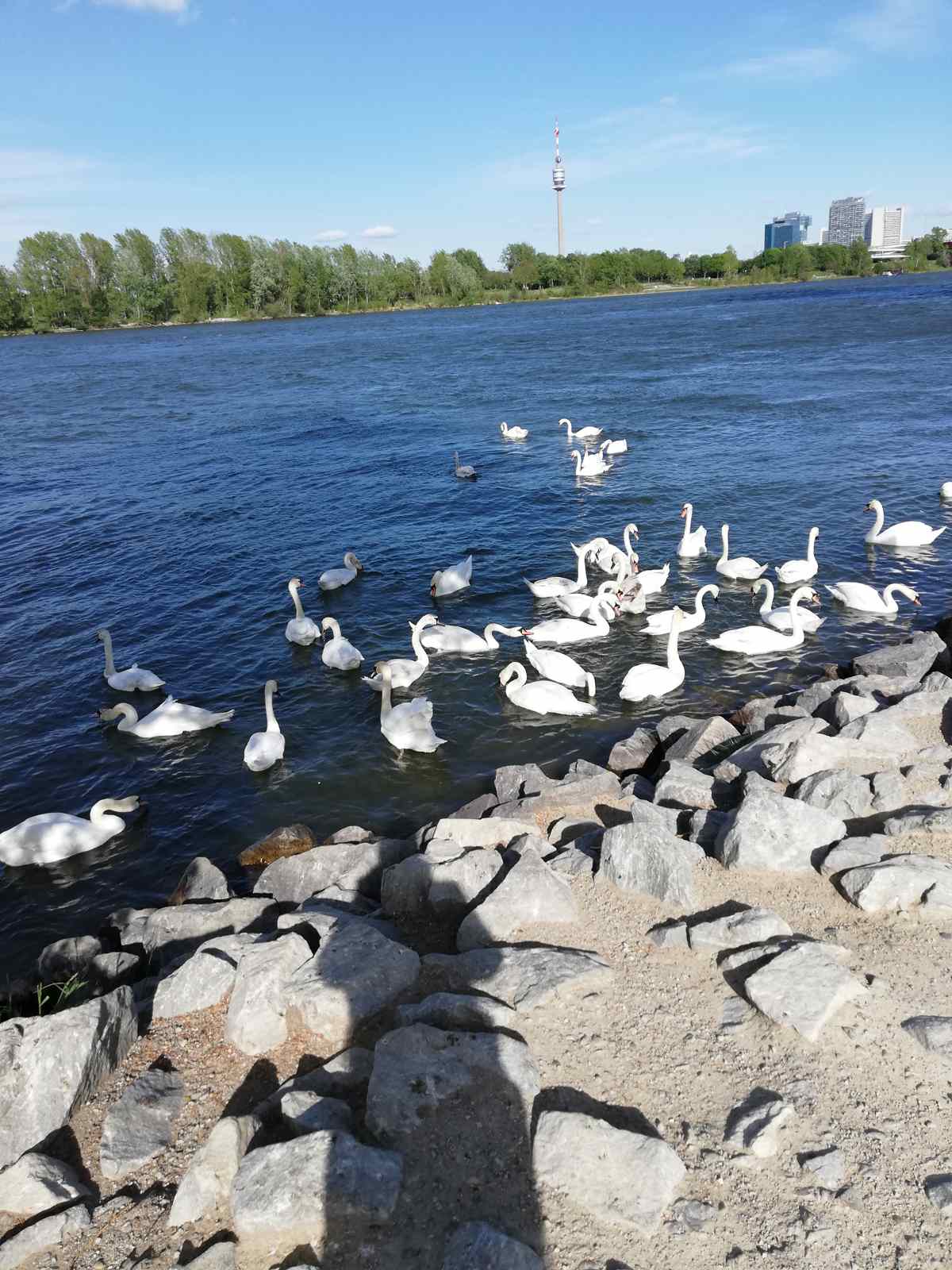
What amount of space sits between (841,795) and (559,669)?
239 inches

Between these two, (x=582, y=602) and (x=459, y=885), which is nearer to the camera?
(x=459, y=885)

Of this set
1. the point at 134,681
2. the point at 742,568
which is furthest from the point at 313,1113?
the point at 742,568

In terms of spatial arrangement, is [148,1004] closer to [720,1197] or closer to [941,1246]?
[720,1197]

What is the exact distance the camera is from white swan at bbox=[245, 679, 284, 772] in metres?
12.2

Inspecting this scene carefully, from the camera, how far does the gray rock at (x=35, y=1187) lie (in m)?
5.23

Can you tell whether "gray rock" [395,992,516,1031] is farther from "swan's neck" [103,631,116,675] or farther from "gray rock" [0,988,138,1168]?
"swan's neck" [103,631,116,675]

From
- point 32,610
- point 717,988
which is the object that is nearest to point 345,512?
point 32,610

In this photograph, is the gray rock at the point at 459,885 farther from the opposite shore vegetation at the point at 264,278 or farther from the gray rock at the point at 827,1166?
the opposite shore vegetation at the point at 264,278

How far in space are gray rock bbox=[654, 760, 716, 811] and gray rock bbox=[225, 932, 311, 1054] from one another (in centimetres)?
423

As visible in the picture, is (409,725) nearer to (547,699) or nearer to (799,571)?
(547,699)

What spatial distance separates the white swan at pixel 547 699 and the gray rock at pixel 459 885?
211 inches

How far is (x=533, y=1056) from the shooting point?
5.78m

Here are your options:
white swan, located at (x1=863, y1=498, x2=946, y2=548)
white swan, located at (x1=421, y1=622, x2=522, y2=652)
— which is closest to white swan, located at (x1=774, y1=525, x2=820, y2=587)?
white swan, located at (x1=863, y1=498, x2=946, y2=548)

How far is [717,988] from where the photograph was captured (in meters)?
6.25
